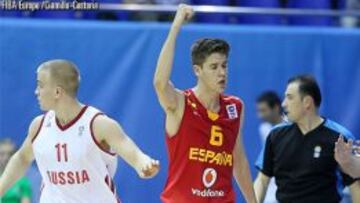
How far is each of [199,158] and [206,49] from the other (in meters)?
0.73

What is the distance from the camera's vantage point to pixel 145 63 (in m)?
10.0

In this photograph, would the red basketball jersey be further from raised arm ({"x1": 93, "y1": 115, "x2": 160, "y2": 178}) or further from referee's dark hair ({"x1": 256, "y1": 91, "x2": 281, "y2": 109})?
referee's dark hair ({"x1": 256, "y1": 91, "x2": 281, "y2": 109})

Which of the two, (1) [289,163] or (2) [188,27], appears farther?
(2) [188,27]

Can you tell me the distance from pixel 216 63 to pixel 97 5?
313 centimetres

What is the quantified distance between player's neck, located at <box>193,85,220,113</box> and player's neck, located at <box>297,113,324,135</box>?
112cm

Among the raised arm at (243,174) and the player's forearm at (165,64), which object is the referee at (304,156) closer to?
the raised arm at (243,174)

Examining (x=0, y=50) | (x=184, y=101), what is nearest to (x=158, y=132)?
(x=0, y=50)

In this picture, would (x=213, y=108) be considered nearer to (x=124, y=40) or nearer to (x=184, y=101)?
(x=184, y=101)

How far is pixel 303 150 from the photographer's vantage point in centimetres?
774

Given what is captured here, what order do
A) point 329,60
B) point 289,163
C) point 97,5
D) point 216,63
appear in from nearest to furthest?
point 216,63 → point 289,163 → point 97,5 → point 329,60

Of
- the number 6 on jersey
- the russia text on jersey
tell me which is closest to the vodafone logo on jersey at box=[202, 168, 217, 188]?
the number 6 on jersey

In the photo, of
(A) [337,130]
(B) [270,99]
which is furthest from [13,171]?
(B) [270,99]

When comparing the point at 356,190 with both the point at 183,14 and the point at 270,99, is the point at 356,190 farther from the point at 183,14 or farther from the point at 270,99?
the point at 270,99

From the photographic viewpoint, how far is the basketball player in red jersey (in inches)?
268
